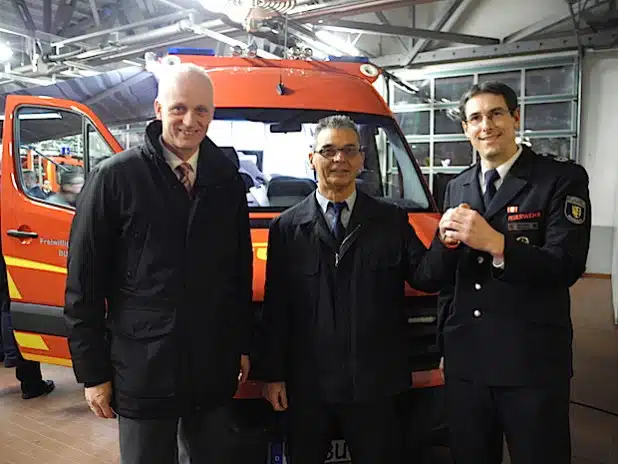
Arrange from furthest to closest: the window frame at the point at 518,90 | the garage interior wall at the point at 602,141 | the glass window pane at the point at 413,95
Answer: the glass window pane at the point at 413,95, the window frame at the point at 518,90, the garage interior wall at the point at 602,141

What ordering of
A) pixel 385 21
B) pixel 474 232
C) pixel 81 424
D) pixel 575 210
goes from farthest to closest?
pixel 385 21, pixel 81 424, pixel 575 210, pixel 474 232

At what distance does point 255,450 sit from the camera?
2.42m

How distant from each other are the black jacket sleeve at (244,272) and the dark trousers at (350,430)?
0.33m

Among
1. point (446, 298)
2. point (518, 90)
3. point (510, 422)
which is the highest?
point (518, 90)

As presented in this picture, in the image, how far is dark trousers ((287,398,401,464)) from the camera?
2072 millimetres

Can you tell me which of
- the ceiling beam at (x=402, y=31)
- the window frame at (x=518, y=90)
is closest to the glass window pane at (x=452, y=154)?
the window frame at (x=518, y=90)

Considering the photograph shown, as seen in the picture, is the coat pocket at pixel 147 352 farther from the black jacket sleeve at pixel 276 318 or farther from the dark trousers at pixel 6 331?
the dark trousers at pixel 6 331

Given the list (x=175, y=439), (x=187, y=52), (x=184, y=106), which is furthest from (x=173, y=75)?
(x=187, y=52)

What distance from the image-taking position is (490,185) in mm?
1994

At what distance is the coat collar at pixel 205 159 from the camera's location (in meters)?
1.91

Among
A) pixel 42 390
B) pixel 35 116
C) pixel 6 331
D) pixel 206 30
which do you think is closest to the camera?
pixel 35 116

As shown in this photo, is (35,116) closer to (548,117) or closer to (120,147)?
(120,147)

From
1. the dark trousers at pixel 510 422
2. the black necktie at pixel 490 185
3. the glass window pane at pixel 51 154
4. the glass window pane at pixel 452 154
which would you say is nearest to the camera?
the dark trousers at pixel 510 422

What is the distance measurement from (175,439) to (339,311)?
2.29 feet
